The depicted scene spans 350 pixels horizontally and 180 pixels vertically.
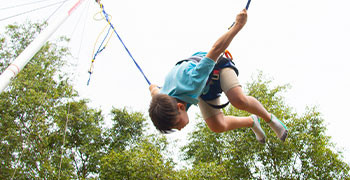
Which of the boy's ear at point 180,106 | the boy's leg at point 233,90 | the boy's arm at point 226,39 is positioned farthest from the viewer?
the boy's leg at point 233,90

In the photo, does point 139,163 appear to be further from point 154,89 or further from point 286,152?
point 154,89

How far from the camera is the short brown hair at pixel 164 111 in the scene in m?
1.81

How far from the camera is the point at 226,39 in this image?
1759mm

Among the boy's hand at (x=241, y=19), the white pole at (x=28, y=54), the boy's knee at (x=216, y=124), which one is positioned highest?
the white pole at (x=28, y=54)

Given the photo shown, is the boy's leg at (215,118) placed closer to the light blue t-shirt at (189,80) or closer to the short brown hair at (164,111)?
the light blue t-shirt at (189,80)

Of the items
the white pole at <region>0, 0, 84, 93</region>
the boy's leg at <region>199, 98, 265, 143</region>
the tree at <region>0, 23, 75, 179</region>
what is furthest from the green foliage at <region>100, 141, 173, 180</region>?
the boy's leg at <region>199, 98, 265, 143</region>

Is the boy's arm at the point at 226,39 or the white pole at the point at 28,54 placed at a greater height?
the white pole at the point at 28,54

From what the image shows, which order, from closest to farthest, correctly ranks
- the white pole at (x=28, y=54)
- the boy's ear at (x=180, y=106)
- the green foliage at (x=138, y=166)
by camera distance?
the boy's ear at (x=180, y=106) < the white pole at (x=28, y=54) < the green foliage at (x=138, y=166)

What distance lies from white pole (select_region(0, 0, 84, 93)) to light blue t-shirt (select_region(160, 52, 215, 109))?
2.25 meters

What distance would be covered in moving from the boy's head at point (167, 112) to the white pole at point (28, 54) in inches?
85.4

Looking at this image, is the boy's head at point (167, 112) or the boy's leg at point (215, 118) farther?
the boy's leg at point (215, 118)

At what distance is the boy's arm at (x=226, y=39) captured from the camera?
174 cm

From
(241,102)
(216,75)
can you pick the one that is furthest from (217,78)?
(241,102)

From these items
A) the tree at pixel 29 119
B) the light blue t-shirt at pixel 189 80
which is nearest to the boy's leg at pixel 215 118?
the light blue t-shirt at pixel 189 80
